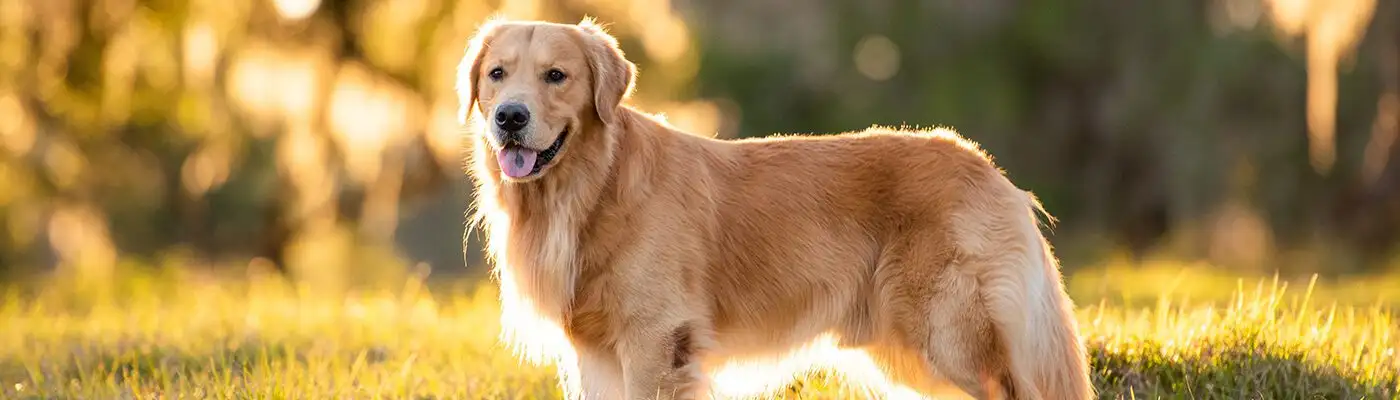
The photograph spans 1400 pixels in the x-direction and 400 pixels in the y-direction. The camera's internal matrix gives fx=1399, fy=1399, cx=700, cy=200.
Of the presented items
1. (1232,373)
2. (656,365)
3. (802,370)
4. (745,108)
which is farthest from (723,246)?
(745,108)

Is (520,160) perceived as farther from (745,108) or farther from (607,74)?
(745,108)

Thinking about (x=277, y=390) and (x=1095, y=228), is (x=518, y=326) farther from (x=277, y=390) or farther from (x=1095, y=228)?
(x=1095, y=228)

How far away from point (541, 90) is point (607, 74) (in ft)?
0.75

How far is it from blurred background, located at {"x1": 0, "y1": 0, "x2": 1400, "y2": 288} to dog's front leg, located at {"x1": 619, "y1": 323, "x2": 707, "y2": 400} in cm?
523

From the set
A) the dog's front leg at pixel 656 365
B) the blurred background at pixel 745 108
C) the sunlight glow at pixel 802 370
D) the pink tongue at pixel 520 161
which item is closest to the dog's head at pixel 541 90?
the pink tongue at pixel 520 161

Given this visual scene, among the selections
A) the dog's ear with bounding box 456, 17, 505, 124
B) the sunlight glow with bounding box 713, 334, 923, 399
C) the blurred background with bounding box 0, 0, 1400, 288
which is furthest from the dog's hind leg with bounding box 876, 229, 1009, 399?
the blurred background with bounding box 0, 0, 1400, 288

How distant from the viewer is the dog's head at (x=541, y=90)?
4.33 meters

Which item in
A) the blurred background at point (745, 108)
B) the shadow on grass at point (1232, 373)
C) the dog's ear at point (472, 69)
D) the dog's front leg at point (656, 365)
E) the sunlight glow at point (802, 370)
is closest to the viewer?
the dog's front leg at point (656, 365)

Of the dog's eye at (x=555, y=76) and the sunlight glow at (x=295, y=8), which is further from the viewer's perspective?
the sunlight glow at (x=295, y=8)

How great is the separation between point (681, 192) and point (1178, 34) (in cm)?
1523

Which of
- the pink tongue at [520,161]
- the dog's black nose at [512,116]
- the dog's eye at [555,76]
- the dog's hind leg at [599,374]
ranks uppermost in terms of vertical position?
the dog's eye at [555,76]

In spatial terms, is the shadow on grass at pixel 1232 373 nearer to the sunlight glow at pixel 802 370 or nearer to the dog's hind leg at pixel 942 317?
the dog's hind leg at pixel 942 317

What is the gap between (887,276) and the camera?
4641 millimetres

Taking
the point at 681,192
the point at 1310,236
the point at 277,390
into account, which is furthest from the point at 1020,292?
the point at 1310,236
